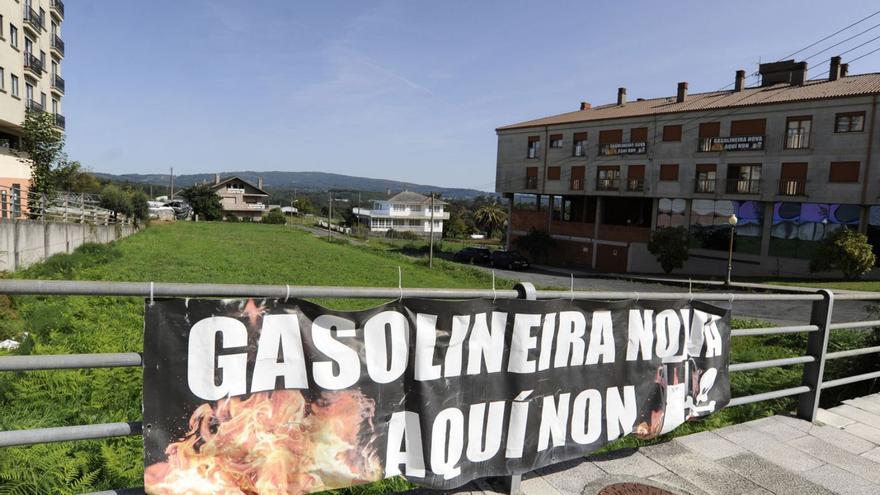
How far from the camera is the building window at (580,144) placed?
4847 cm

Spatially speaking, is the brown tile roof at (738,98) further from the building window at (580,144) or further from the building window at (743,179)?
the building window at (743,179)

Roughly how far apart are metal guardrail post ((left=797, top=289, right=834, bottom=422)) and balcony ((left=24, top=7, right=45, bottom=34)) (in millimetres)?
44284

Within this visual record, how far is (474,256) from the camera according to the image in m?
49.9

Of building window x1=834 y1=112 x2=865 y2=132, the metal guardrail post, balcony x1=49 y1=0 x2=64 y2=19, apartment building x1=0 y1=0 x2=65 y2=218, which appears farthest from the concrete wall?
building window x1=834 y1=112 x2=865 y2=132

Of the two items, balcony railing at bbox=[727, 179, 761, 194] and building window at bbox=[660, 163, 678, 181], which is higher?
building window at bbox=[660, 163, 678, 181]

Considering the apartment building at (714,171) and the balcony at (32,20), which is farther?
the balcony at (32,20)

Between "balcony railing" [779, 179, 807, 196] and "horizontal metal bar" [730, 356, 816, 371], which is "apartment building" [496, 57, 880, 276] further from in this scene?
"horizontal metal bar" [730, 356, 816, 371]

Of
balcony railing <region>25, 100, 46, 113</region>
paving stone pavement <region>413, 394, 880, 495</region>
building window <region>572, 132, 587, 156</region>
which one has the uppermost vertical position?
building window <region>572, 132, 587, 156</region>

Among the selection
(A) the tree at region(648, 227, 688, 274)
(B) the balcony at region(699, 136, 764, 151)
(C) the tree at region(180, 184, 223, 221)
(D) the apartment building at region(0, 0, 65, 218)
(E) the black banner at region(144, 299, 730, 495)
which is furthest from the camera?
(C) the tree at region(180, 184, 223, 221)

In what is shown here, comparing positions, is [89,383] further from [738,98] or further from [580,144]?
[580,144]

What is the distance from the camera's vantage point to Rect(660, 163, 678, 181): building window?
42.3 m

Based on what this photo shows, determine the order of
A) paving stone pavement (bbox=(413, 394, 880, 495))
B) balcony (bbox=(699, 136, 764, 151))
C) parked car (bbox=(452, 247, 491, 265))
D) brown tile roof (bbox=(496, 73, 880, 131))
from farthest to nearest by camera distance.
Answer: parked car (bbox=(452, 247, 491, 265)) → balcony (bbox=(699, 136, 764, 151)) → brown tile roof (bbox=(496, 73, 880, 131)) → paving stone pavement (bbox=(413, 394, 880, 495))

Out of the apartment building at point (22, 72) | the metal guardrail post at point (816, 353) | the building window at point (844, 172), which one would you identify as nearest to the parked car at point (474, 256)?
the building window at point (844, 172)

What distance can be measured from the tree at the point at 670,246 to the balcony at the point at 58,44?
49.8 metres
